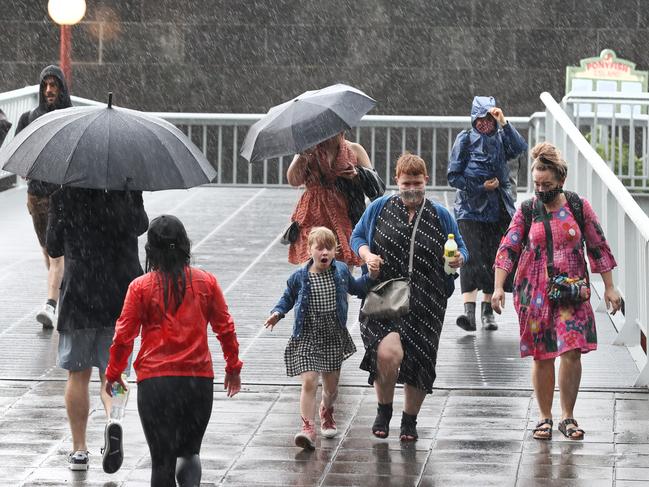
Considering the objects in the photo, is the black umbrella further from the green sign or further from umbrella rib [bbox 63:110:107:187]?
the green sign

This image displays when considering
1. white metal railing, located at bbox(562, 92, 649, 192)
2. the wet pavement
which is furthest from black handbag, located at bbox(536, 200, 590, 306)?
white metal railing, located at bbox(562, 92, 649, 192)

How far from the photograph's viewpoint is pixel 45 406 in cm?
919

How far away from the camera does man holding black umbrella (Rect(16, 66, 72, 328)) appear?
11.1m

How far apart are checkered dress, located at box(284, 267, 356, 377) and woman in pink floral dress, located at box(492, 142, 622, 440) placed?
841 mm

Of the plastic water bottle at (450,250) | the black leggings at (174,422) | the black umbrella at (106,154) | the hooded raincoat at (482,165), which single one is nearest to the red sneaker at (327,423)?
the plastic water bottle at (450,250)

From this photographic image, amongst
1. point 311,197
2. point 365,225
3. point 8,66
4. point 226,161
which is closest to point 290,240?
point 311,197

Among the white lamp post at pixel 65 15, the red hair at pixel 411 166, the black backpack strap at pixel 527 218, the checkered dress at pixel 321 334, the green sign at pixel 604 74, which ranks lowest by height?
the checkered dress at pixel 321 334

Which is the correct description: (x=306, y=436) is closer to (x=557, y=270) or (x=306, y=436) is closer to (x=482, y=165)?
(x=557, y=270)

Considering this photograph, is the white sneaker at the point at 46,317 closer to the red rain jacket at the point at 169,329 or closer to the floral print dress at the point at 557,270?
the floral print dress at the point at 557,270

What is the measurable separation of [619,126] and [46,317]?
27.7ft

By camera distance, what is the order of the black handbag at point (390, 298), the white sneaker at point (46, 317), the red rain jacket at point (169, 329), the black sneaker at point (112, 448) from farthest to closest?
the white sneaker at point (46, 317), the black handbag at point (390, 298), the black sneaker at point (112, 448), the red rain jacket at point (169, 329)

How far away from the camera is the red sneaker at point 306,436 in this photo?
8.20 metres

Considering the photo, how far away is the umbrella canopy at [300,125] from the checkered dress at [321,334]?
1298mm

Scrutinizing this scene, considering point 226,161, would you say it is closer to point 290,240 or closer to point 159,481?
point 290,240
